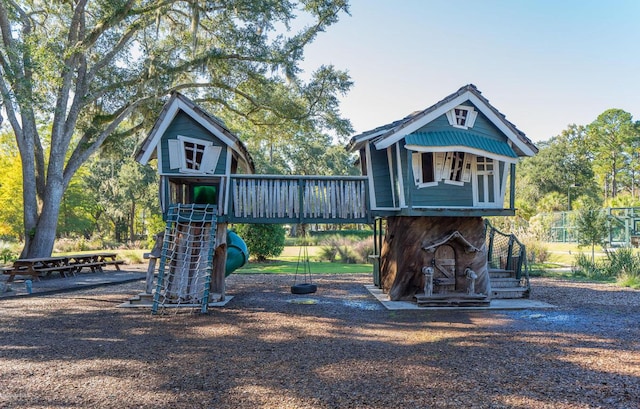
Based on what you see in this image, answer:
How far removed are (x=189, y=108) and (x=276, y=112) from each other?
35.0 feet

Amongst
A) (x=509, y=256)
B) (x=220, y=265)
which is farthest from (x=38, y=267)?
(x=509, y=256)

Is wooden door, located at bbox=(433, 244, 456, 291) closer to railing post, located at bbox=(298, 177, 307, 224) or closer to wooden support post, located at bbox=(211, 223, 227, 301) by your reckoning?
railing post, located at bbox=(298, 177, 307, 224)

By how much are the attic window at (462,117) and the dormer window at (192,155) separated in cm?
646

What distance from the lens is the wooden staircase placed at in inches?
486

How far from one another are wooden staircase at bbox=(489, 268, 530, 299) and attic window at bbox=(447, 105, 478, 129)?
15.7 ft

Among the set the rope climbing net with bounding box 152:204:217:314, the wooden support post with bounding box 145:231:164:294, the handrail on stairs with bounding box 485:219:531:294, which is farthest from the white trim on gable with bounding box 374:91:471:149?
the wooden support post with bounding box 145:231:164:294

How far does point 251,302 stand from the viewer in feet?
39.2

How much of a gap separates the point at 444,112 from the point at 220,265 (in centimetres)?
763

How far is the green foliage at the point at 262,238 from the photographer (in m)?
23.7

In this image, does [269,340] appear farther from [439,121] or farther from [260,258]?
[260,258]

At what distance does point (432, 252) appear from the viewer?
11.5 meters

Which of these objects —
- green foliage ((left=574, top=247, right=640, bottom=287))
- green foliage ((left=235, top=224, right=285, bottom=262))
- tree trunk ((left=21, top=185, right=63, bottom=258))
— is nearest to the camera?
green foliage ((left=574, top=247, right=640, bottom=287))

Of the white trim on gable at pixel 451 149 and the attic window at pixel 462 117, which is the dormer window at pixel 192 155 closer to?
the white trim on gable at pixel 451 149

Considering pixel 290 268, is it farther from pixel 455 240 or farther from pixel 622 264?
pixel 622 264
